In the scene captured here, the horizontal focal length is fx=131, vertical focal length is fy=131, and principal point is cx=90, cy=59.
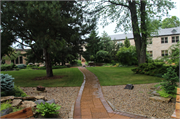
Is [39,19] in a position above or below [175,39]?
below

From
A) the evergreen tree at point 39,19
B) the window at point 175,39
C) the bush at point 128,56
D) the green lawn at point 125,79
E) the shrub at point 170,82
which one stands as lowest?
the green lawn at point 125,79

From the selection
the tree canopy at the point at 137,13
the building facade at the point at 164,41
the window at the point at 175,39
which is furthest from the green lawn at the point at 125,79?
the window at the point at 175,39

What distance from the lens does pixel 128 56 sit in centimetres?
2267

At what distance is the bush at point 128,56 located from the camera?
22.2 m

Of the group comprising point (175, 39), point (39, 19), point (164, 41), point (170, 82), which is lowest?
point (170, 82)

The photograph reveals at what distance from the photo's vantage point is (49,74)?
12.1 meters

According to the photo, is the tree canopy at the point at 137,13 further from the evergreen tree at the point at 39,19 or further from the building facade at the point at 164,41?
the building facade at the point at 164,41

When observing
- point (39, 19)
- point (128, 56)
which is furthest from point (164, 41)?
point (39, 19)

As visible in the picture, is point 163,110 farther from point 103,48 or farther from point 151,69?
point 103,48

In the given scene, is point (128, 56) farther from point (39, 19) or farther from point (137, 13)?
point (39, 19)

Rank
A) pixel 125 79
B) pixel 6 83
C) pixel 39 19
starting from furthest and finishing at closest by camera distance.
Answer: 1. pixel 125 79
2. pixel 39 19
3. pixel 6 83

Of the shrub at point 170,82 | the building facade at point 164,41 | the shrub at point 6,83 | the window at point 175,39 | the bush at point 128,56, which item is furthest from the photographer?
the building facade at point 164,41

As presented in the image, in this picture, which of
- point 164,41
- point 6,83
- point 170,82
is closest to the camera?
point 6,83

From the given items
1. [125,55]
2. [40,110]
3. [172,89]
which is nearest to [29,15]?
[40,110]
